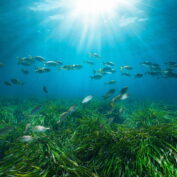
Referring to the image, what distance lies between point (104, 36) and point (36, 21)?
14.0 m

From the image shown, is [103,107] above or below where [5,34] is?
below

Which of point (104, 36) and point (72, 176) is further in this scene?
point (104, 36)

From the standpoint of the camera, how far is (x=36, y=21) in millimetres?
24828

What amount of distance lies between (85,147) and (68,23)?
87.5 ft

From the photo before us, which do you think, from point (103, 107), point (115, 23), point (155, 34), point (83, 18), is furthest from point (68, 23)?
point (103, 107)

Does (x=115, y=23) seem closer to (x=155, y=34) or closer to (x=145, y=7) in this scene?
(x=145, y=7)

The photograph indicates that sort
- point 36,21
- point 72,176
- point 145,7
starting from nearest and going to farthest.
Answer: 1. point 72,176
2. point 145,7
3. point 36,21

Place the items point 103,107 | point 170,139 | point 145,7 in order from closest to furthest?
point 170,139
point 103,107
point 145,7

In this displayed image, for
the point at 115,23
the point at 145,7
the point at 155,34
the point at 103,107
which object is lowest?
the point at 103,107

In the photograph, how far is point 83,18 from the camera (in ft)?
82.0

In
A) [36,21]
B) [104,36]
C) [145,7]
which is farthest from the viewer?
[104,36]

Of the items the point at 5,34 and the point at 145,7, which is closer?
the point at 145,7

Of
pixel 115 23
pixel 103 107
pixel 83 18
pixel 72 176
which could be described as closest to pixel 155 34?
pixel 115 23

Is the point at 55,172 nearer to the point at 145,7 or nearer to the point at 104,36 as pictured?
the point at 145,7
